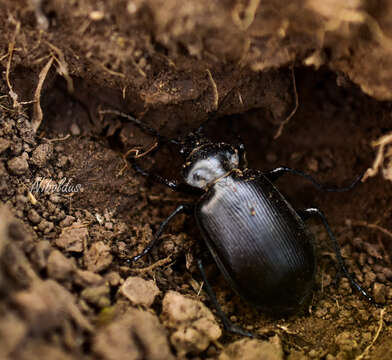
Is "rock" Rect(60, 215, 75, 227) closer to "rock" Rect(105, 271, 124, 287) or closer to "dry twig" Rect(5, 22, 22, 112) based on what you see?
"rock" Rect(105, 271, 124, 287)

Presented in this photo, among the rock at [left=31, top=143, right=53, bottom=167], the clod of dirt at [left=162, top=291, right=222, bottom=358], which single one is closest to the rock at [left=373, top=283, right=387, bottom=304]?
the clod of dirt at [left=162, top=291, right=222, bottom=358]

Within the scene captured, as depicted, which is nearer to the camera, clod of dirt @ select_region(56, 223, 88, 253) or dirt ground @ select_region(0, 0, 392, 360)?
dirt ground @ select_region(0, 0, 392, 360)

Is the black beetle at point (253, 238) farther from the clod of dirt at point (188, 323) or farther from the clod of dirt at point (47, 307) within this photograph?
the clod of dirt at point (47, 307)

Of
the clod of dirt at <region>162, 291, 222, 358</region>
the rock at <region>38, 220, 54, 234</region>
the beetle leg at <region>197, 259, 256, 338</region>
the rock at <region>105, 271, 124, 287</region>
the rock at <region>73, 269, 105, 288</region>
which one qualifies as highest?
the rock at <region>38, 220, 54, 234</region>

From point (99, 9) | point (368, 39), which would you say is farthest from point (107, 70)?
point (368, 39)

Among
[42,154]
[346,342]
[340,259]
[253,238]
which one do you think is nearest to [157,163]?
[42,154]

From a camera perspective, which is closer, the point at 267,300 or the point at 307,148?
the point at 267,300

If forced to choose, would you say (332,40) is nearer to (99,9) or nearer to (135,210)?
(99,9)
